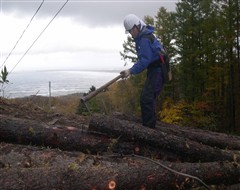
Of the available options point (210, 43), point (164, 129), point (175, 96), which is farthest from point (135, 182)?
point (175, 96)

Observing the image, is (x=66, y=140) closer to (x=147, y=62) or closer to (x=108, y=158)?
(x=108, y=158)

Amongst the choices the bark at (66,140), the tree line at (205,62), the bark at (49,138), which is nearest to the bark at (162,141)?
the bark at (66,140)

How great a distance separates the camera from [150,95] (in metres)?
7.50

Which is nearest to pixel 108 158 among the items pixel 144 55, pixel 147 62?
pixel 147 62

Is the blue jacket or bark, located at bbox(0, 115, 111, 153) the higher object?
the blue jacket

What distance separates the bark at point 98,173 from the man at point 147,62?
4.56ft

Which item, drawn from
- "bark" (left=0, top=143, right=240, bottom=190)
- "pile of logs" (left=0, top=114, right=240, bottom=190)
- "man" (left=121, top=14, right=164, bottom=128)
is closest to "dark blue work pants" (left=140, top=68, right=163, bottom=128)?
"man" (left=121, top=14, right=164, bottom=128)

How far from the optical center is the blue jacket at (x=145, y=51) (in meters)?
7.26

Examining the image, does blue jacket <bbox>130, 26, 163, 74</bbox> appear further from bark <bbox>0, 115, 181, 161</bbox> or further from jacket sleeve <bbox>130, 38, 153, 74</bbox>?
bark <bbox>0, 115, 181, 161</bbox>

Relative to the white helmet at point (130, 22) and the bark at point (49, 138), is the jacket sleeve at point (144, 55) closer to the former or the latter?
the white helmet at point (130, 22)

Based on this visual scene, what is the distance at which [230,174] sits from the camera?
5984mm

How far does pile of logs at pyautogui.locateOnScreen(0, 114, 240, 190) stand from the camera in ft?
15.9

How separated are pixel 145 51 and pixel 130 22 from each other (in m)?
0.65

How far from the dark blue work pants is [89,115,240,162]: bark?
2.33 ft
